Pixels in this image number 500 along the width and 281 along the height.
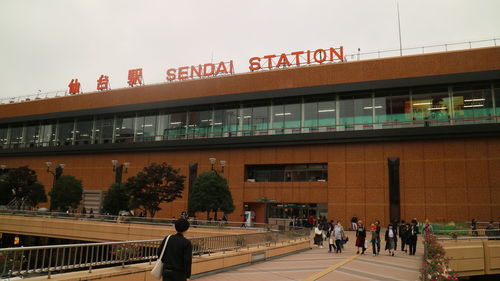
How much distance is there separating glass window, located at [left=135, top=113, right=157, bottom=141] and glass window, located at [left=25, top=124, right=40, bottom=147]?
18764 mm

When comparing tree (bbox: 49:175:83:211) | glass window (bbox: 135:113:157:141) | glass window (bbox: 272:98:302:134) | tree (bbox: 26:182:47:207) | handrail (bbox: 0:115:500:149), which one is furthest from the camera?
glass window (bbox: 135:113:157:141)

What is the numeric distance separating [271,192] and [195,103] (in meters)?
13.0

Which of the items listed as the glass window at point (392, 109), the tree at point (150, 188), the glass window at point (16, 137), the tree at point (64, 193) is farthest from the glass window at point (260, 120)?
the glass window at point (16, 137)

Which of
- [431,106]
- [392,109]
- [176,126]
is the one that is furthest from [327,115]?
[176,126]

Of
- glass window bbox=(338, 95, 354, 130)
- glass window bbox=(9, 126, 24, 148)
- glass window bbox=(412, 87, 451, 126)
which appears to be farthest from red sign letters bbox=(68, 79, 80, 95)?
glass window bbox=(412, 87, 451, 126)

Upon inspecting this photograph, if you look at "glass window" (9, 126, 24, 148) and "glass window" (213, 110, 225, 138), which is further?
"glass window" (9, 126, 24, 148)

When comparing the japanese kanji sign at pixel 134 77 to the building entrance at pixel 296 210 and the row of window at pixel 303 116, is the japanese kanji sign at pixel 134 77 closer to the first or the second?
the row of window at pixel 303 116

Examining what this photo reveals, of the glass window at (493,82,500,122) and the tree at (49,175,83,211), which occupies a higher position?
the glass window at (493,82,500,122)

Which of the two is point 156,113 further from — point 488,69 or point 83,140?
point 488,69

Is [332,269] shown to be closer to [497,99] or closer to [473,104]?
[473,104]

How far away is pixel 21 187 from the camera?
4350 cm

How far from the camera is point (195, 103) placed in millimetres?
43875

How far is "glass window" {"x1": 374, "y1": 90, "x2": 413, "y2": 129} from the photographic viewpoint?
35.8m

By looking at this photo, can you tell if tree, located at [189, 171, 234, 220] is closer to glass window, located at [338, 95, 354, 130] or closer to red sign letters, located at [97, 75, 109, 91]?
glass window, located at [338, 95, 354, 130]
